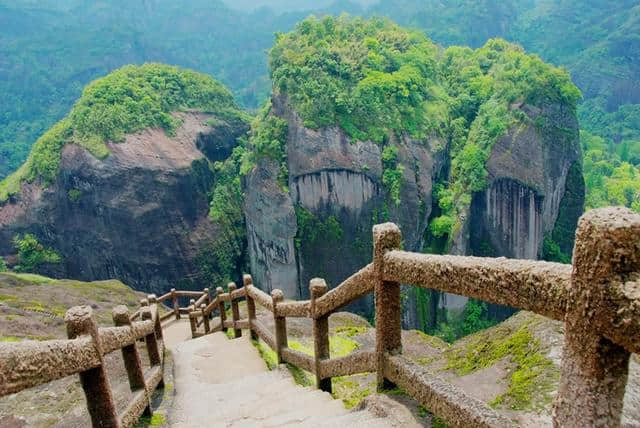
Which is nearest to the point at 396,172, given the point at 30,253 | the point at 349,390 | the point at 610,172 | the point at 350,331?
the point at 350,331

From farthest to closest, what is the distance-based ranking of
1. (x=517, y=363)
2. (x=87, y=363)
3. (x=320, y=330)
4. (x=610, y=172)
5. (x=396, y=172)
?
1. (x=610, y=172)
2. (x=396, y=172)
3. (x=320, y=330)
4. (x=517, y=363)
5. (x=87, y=363)

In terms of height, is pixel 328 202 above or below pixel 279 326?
below

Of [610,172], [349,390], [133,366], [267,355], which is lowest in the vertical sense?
[610,172]

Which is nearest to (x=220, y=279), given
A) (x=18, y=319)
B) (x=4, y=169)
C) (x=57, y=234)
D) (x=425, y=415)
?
(x=57, y=234)

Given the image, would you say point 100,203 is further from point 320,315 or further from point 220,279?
point 320,315

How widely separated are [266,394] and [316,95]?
85.9 feet

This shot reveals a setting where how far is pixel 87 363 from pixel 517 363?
2.78 meters

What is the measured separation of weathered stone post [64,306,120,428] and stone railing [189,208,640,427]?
1685mm

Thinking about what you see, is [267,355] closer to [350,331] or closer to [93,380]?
[350,331]

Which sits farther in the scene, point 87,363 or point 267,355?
point 267,355

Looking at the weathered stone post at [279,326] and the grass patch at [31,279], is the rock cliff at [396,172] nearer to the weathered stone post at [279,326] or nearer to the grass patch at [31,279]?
the grass patch at [31,279]

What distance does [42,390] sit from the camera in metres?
4.69

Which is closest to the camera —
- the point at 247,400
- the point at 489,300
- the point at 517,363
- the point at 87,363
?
the point at 489,300

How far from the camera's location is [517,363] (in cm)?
314
